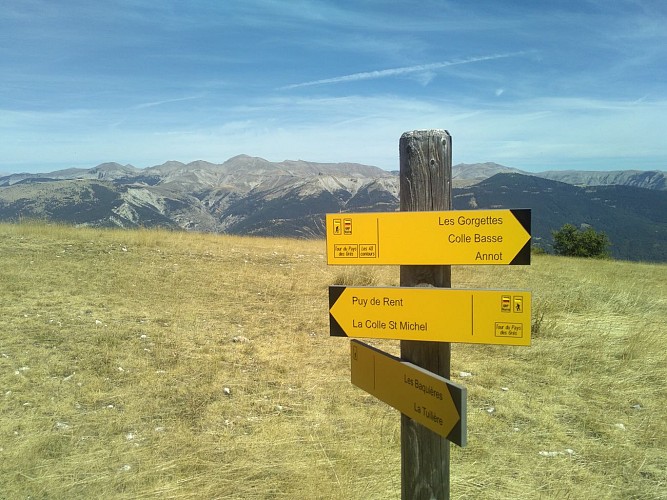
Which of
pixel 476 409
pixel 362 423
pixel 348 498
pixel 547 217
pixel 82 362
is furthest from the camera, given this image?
pixel 547 217

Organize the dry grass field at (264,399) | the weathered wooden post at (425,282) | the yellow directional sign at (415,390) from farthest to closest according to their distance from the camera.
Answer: the dry grass field at (264,399), the weathered wooden post at (425,282), the yellow directional sign at (415,390)

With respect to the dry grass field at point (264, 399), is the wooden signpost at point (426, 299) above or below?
above

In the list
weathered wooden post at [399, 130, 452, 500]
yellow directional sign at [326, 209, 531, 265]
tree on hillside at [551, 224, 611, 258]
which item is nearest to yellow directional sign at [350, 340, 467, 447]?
weathered wooden post at [399, 130, 452, 500]

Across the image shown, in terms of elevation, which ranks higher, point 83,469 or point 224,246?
point 224,246

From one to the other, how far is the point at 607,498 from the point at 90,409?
189 inches

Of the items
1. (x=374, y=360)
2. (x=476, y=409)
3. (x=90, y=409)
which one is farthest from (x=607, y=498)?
(x=90, y=409)

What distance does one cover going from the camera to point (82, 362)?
5598mm

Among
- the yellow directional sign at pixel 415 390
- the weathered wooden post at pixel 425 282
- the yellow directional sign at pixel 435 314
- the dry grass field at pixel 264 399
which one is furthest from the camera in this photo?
the dry grass field at pixel 264 399

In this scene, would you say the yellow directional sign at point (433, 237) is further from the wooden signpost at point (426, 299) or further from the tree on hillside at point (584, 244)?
the tree on hillside at point (584, 244)

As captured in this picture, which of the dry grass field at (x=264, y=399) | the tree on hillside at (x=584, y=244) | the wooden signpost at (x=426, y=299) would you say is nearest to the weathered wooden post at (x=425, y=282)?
the wooden signpost at (x=426, y=299)

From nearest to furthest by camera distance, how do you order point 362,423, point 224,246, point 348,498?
point 348,498 → point 362,423 → point 224,246

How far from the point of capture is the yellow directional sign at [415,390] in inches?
76.8

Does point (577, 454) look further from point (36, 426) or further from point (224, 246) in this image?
point (224, 246)

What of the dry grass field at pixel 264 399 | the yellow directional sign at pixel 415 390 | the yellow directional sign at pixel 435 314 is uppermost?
the yellow directional sign at pixel 435 314
